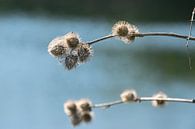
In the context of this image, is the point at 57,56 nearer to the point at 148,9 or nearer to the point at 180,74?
the point at 180,74

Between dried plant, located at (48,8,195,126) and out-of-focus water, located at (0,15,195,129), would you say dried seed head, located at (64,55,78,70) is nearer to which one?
dried plant, located at (48,8,195,126)

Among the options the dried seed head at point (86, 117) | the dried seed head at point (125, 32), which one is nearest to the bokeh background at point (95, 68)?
the dried seed head at point (125, 32)

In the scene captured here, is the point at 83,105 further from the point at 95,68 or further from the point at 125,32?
the point at 95,68

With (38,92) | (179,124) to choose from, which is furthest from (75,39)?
(38,92)

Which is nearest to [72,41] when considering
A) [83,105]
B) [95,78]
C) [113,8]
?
[83,105]

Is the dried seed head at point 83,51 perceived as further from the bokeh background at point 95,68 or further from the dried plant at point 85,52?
the bokeh background at point 95,68

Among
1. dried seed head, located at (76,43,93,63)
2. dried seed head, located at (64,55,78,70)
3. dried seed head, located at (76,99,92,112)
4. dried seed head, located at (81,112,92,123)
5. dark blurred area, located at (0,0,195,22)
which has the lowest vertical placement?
dark blurred area, located at (0,0,195,22)

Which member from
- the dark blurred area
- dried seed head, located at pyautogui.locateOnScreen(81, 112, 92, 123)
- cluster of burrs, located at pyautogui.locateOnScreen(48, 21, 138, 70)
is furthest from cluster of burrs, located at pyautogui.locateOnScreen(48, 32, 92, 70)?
the dark blurred area
